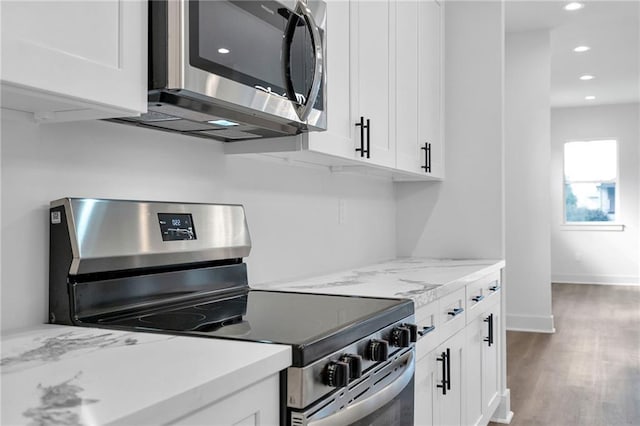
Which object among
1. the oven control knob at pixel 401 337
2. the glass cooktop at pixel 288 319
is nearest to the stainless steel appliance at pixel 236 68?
the glass cooktop at pixel 288 319

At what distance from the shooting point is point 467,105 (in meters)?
3.31

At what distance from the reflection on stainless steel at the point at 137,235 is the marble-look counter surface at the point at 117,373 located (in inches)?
7.7

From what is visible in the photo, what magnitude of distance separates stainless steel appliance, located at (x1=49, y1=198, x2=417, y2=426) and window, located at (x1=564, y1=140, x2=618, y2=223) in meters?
8.55

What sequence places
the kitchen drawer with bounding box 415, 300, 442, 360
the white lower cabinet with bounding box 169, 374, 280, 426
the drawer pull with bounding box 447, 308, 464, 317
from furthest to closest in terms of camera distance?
1. the drawer pull with bounding box 447, 308, 464, 317
2. the kitchen drawer with bounding box 415, 300, 442, 360
3. the white lower cabinet with bounding box 169, 374, 280, 426

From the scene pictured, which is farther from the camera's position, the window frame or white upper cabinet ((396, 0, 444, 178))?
the window frame

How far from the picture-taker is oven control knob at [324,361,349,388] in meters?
1.18

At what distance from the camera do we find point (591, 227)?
9.23 metres

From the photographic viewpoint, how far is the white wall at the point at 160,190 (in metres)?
1.28

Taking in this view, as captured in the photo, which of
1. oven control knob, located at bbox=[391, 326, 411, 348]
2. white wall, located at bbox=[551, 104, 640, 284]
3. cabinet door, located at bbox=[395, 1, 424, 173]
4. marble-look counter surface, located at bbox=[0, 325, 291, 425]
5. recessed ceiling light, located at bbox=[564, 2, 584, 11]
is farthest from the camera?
white wall, located at bbox=[551, 104, 640, 284]

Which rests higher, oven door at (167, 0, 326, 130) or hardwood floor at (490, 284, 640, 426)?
oven door at (167, 0, 326, 130)

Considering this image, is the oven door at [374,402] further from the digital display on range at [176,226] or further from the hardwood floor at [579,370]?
the hardwood floor at [579,370]

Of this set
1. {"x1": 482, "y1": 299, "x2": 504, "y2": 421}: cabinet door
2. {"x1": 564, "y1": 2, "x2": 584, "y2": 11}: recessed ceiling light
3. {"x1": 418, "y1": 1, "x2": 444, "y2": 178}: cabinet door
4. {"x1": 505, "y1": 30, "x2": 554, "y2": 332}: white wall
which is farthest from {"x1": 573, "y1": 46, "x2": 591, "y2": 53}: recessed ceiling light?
{"x1": 482, "y1": 299, "x2": 504, "y2": 421}: cabinet door

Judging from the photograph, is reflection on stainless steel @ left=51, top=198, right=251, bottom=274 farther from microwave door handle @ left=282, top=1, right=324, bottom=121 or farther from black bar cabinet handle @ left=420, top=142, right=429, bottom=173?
black bar cabinet handle @ left=420, top=142, right=429, bottom=173

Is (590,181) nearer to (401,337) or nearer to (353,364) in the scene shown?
(401,337)
